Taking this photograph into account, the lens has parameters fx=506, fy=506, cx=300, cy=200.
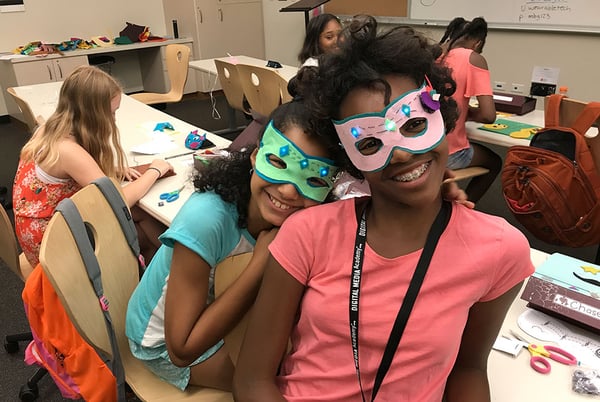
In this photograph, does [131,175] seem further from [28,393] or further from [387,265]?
[387,265]

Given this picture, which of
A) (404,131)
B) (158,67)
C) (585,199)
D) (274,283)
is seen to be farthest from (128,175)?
→ (158,67)

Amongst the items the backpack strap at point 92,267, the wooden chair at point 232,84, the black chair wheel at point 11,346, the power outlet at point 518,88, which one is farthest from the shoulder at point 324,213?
the power outlet at point 518,88

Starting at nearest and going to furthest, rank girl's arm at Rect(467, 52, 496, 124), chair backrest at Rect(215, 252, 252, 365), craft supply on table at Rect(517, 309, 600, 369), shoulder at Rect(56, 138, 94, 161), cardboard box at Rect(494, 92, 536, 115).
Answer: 1. craft supply on table at Rect(517, 309, 600, 369)
2. chair backrest at Rect(215, 252, 252, 365)
3. shoulder at Rect(56, 138, 94, 161)
4. girl's arm at Rect(467, 52, 496, 124)
5. cardboard box at Rect(494, 92, 536, 115)

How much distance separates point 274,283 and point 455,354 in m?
A: 0.38

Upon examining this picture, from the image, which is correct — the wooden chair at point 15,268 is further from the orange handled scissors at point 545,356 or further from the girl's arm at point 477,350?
the orange handled scissors at point 545,356

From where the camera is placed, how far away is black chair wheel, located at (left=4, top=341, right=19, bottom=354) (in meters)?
2.27

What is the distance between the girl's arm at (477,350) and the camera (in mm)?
995

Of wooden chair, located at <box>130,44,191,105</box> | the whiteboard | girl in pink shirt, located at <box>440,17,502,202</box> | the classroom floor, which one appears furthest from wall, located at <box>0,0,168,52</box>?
girl in pink shirt, located at <box>440,17,502,202</box>

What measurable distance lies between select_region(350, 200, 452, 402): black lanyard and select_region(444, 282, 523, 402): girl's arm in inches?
5.5

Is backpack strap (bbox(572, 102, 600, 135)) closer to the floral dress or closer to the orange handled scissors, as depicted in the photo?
the orange handled scissors

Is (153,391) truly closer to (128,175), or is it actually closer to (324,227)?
(324,227)

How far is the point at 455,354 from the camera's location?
100cm

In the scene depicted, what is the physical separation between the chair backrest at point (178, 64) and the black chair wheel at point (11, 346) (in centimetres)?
294

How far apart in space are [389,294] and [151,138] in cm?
215
